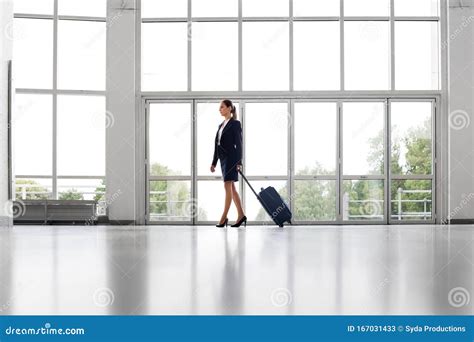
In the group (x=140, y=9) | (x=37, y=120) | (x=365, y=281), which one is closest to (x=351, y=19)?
(x=140, y=9)

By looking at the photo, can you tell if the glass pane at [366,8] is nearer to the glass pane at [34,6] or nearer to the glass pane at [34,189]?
the glass pane at [34,6]

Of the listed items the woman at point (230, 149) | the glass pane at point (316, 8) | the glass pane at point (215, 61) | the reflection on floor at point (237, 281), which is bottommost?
the reflection on floor at point (237, 281)

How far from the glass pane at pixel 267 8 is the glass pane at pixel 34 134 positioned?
380cm

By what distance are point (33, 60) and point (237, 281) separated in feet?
27.7

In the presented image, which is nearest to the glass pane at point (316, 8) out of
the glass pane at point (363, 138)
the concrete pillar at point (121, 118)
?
the glass pane at point (363, 138)

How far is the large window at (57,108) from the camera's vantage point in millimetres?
9531

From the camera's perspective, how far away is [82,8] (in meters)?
9.77

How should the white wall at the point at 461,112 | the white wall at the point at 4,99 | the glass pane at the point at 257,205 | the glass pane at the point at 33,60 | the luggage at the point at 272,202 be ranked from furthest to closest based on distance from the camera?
the glass pane at the point at 33,60 → the glass pane at the point at 257,205 → the white wall at the point at 461,112 → the white wall at the point at 4,99 → the luggage at the point at 272,202

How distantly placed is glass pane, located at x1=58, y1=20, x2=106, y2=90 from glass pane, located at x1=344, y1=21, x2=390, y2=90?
4.32 meters

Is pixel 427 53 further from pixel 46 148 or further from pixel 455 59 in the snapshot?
pixel 46 148

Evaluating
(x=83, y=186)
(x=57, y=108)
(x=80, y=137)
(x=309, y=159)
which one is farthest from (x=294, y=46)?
(x=83, y=186)

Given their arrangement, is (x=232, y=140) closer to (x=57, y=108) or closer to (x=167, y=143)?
(x=167, y=143)

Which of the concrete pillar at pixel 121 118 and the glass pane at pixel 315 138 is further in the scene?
the glass pane at pixel 315 138

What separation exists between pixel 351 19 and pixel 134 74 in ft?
12.9
